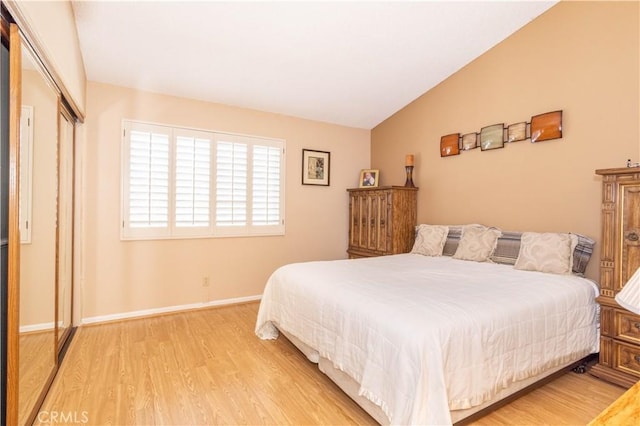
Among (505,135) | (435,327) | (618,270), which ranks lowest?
(435,327)

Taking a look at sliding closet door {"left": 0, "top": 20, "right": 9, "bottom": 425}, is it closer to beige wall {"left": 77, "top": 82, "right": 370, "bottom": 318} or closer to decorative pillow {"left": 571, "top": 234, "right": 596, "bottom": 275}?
beige wall {"left": 77, "top": 82, "right": 370, "bottom": 318}

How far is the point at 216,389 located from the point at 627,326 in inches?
111

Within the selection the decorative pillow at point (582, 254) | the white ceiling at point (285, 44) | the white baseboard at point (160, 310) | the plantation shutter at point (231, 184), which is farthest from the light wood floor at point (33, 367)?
the decorative pillow at point (582, 254)

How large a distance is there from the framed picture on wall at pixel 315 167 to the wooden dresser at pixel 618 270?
10.2ft

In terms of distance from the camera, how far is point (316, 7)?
2.57 metres

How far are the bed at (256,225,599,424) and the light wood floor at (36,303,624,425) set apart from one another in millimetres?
137

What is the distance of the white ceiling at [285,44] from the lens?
2574 millimetres

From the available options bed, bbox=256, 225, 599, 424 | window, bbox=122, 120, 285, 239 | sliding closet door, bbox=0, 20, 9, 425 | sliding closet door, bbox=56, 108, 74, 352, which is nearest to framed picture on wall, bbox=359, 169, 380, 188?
window, bbox=122, 120, 285, 239

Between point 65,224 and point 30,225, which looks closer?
point 30,225

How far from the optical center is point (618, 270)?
2.18 meters

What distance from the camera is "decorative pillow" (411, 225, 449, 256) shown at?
358 centimetres

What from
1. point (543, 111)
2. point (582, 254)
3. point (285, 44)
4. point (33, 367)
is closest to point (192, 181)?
point (285, 44)

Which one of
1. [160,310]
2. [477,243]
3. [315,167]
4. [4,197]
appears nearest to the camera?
[4,197]

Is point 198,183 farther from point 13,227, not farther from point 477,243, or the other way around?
point 477,243
